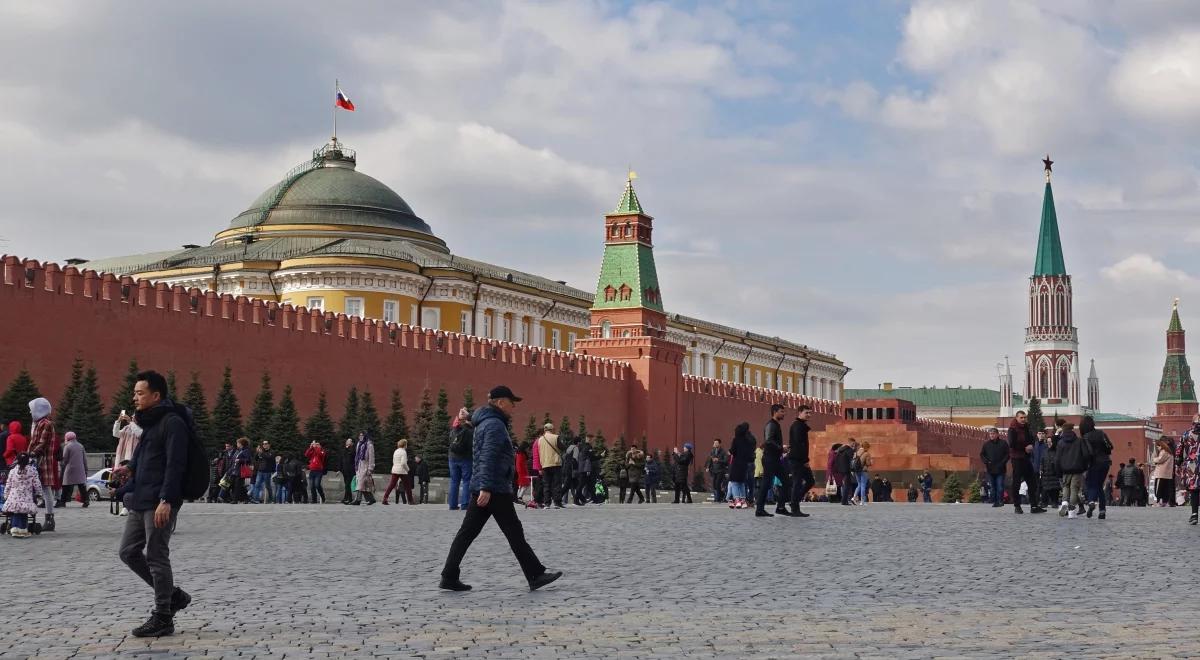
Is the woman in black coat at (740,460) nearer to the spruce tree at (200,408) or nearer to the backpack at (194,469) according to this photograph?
the backpack at (194,469)

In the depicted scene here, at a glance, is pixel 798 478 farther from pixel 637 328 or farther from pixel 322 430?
pixel 637 328

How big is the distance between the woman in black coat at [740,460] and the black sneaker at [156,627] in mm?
13744

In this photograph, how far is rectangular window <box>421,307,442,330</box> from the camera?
189ft

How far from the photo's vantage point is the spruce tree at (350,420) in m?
38.9

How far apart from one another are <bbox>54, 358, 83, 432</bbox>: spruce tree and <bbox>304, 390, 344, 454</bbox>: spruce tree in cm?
608

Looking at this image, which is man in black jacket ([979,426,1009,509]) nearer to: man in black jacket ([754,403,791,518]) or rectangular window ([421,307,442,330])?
man in black jacket ([754,403,791,518])

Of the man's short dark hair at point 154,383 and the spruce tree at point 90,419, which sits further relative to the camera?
the spruce tree at point 90,419

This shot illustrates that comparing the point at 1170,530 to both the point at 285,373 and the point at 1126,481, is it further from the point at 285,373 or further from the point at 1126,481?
the point at 285,373

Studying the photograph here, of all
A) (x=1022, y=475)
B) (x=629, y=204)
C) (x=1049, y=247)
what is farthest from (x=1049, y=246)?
(x=1022, y=475)

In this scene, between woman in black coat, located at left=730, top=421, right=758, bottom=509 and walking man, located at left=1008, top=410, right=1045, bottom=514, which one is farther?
woman in black coat, located at left=730, top=421, right=758, bottom=509

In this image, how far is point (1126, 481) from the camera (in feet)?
95.8

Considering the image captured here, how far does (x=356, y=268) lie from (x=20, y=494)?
4165cm

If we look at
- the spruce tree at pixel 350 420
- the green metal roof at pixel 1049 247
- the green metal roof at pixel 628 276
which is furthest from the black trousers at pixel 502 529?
the green metal roof at pixel 1049 247

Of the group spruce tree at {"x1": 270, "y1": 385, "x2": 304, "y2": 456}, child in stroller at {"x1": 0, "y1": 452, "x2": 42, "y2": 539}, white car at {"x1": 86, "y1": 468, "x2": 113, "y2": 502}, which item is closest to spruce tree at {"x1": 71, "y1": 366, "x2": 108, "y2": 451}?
white car at {"x1": 86, "y1": 468, "x2": 113, "y2": 502}
